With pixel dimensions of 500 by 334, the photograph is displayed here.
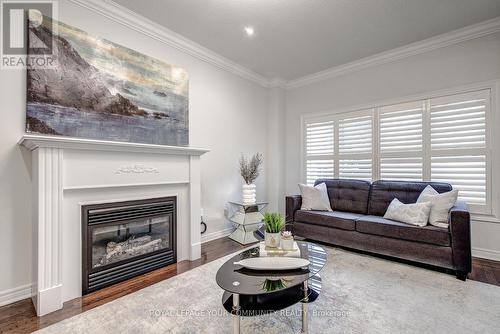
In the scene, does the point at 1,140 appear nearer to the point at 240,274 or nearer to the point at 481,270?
the point at 240,274

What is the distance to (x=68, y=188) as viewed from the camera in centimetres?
203

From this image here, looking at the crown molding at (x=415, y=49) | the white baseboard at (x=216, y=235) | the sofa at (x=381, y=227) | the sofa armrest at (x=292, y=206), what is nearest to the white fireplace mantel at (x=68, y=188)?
the white baseboard at (x=216, y=235)

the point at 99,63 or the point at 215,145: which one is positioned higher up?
the point at 99,63

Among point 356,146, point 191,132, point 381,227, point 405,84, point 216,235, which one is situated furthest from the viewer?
point 356,146

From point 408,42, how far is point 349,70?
0.89m

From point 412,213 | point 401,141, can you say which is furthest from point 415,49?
point 412,213

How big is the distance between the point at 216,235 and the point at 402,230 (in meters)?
2.50

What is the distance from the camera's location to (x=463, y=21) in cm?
282

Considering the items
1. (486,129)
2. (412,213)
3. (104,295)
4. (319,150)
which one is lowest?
(104,295)

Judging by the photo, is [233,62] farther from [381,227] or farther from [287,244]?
[381,227]

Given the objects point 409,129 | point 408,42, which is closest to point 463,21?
point 408,42

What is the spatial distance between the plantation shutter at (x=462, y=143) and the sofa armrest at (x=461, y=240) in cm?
97

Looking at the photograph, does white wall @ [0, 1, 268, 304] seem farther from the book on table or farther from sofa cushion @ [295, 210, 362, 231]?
the book on table

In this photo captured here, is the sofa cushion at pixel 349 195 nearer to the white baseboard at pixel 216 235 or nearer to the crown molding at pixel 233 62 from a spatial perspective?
the white baseboard at pixel 216 235
